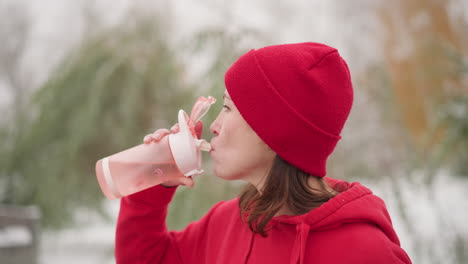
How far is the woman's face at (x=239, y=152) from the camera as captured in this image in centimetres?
62

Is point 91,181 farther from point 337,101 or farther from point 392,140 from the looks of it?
point 337,101

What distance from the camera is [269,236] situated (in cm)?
63

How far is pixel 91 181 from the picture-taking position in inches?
70.5

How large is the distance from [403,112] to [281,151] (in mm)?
1197

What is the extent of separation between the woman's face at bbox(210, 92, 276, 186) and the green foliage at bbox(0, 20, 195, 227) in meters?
1.03

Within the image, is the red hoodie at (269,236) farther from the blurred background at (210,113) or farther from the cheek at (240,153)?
the blurred background at (210,113)

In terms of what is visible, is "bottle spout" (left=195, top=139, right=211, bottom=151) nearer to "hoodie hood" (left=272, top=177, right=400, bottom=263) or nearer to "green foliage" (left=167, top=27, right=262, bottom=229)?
"hoodie hood" (left=272, top=177, right=400, bottom=263)

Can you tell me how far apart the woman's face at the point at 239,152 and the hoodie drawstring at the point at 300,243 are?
3.6 inches

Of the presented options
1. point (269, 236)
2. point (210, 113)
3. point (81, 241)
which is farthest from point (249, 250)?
point (81, 241)

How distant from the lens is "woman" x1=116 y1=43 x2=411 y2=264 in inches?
22.6

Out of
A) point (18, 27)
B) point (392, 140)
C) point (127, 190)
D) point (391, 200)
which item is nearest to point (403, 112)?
point (392, 140)

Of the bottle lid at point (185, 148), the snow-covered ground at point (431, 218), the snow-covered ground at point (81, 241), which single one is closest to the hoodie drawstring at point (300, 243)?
the bottle lid at point (185, 148)

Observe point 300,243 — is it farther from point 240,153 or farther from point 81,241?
point 81,241

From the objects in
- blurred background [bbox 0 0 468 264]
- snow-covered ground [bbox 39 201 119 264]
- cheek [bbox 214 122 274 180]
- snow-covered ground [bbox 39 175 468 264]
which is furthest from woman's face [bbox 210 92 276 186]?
snow-covered ground [bbox 39 201 119 264]
